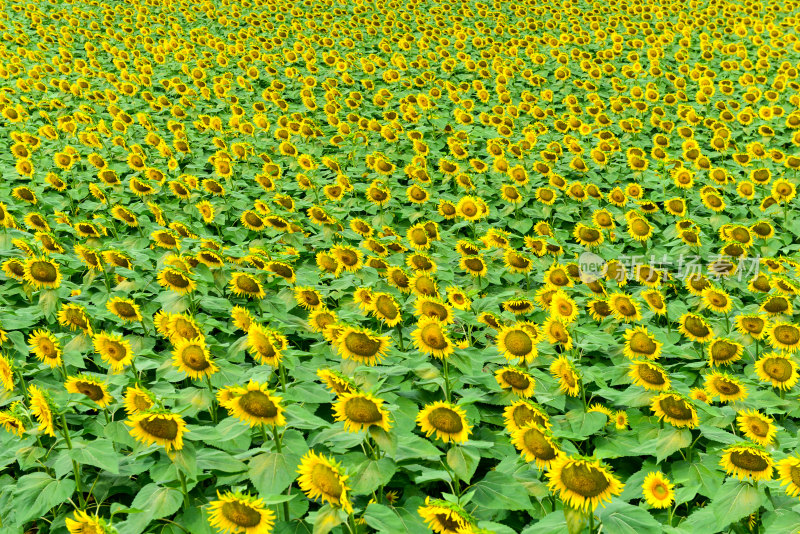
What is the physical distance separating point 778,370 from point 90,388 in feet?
14.3

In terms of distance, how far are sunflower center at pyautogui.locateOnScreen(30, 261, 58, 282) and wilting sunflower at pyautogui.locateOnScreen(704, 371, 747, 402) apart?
455 centimetres

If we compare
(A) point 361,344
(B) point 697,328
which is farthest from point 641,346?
(A) point 361,344

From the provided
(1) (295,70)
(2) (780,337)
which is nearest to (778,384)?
(2) (780,337)

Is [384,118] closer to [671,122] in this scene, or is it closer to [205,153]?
[205,153]

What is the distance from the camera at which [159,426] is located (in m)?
2.81

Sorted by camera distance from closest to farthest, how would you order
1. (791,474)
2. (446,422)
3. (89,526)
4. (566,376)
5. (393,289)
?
(89,526) → (791,474) → (446,422) → (566,376) → (393,289)

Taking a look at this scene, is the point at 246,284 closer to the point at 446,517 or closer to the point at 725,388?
the point at 446,517

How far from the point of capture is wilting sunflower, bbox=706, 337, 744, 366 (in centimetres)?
448

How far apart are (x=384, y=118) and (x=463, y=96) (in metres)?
2.19

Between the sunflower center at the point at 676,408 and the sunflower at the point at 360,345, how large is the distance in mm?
1672

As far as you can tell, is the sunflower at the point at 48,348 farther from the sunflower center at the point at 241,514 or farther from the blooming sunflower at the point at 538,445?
the blooming sunflower at the point at 538,445

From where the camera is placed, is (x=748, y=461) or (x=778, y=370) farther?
(x=778, y=370)

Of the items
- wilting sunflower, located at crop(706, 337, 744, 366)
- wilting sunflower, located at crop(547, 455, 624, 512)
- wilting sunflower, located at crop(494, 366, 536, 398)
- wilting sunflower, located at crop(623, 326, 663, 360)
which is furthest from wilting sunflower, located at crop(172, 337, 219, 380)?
wilting sunflower, located at crop(706, 337, 744, 366)

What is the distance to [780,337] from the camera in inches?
182
